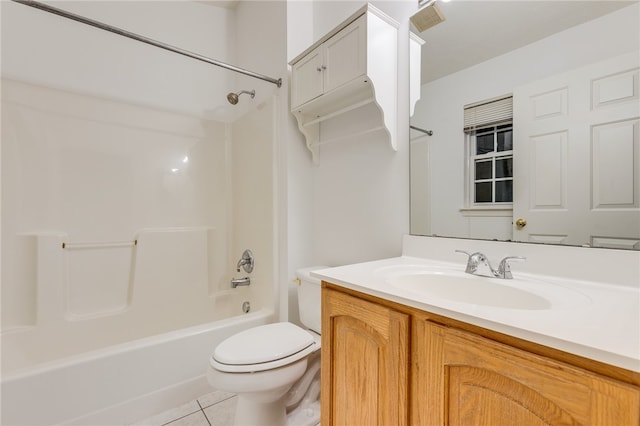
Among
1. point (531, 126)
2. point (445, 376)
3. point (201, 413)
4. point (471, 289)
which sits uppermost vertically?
point (531, 126)

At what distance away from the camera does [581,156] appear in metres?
0.85

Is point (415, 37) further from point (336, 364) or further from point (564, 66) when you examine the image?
point (336, 364)

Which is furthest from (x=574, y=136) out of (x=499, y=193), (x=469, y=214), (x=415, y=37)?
(x=415, y=37)

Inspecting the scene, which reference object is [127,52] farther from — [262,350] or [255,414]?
[255,414]

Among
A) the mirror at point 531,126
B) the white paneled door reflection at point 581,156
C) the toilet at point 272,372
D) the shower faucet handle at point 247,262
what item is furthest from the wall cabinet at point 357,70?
the shower faucet handle at point 247,262

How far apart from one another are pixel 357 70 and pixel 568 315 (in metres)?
1.12

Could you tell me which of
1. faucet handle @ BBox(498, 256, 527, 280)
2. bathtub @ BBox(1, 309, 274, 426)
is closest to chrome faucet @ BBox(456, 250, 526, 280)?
faucet handle @ BBox(498, 256, 527, 280)

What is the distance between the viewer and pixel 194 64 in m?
2.23

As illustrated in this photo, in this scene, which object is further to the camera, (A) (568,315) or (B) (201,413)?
(B) (201,413)

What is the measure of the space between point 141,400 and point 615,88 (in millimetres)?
2171

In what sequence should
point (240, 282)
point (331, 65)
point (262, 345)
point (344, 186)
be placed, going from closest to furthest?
point (262, 345)
point (331, 65)
point (344, 186)
point (240, 282)

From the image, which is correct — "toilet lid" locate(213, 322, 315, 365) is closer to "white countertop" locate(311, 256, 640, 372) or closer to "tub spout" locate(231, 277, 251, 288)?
"white countertop" locate(311, 256, 640, 372)

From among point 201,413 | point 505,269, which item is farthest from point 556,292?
point 201,413

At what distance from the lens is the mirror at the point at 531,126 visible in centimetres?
80
